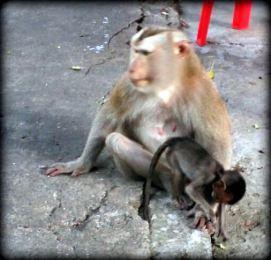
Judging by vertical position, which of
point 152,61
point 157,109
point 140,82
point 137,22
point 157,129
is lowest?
point 137,22

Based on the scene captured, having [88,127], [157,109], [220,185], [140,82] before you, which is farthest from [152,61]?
[88,127]

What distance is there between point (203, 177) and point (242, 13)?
11.1ft

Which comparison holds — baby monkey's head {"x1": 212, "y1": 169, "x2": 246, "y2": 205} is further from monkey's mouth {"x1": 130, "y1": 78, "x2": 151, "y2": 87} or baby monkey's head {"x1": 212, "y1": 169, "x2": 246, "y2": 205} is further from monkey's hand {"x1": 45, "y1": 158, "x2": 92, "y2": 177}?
monkey's hand {"x1": 45, "y1": 158, "x2": 92, "y2": 177}

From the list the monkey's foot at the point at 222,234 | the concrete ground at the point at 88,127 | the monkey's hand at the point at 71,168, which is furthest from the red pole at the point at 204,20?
the monkey's foot at the point at 222,234

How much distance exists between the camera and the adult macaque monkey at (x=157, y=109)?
3750mm

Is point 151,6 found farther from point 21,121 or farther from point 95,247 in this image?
point 95,247

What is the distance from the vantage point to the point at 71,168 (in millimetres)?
4352

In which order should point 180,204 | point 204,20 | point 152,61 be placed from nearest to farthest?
point 152,61 < point 180,204 < point 204,20

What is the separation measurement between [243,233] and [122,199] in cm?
76

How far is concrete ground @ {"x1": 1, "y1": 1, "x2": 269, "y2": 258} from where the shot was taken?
12.4 feet

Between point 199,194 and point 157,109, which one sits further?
point 157,109

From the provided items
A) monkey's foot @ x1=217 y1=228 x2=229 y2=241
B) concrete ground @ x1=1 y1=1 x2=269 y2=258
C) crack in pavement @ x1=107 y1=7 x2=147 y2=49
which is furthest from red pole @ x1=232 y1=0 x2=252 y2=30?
monkey's foot @ x1=217 y1=228 x2=229 y2=241

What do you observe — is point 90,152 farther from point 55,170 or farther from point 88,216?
point 88,216

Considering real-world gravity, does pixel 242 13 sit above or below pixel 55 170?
above
